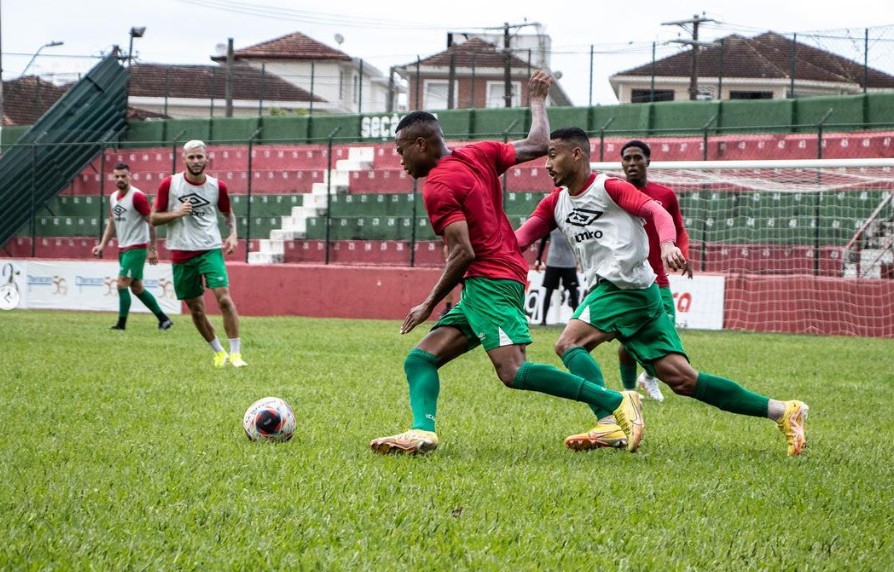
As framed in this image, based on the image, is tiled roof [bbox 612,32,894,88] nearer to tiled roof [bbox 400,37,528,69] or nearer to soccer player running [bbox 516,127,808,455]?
tiled roof [bbox 400,37,528,69]

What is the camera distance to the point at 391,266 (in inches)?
905

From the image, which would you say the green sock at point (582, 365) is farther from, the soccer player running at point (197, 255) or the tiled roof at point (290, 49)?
the tiled roof at point (290, 49)

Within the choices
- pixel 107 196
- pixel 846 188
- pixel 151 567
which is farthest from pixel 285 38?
pixel 151 567

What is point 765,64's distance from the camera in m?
29.7

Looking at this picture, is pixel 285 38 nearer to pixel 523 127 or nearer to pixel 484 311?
pixel 523 127

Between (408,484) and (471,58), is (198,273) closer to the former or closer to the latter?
(408,484)

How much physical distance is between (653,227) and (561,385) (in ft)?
8.37

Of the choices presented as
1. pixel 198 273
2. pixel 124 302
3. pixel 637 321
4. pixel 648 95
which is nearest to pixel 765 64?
pixel 648 95

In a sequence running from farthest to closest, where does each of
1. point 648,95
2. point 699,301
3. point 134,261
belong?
point 648,95 < point 699,301 < point 134,261

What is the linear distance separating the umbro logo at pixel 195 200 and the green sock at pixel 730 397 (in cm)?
634

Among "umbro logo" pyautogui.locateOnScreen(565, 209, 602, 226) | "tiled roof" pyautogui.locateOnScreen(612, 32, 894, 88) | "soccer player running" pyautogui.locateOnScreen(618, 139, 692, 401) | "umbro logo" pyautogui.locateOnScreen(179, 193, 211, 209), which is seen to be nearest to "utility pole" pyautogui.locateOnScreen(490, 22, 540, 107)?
"tiled roof" pyautogui.locateOnScreen(612, 32, 894, 88)

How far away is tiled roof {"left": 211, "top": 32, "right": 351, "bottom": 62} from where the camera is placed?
6138 cm

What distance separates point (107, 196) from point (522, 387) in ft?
81.2

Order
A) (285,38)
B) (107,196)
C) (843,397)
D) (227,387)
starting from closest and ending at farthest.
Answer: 1. (227,387)
2. (843,397)
3. (107,196)
4. (285,38)
